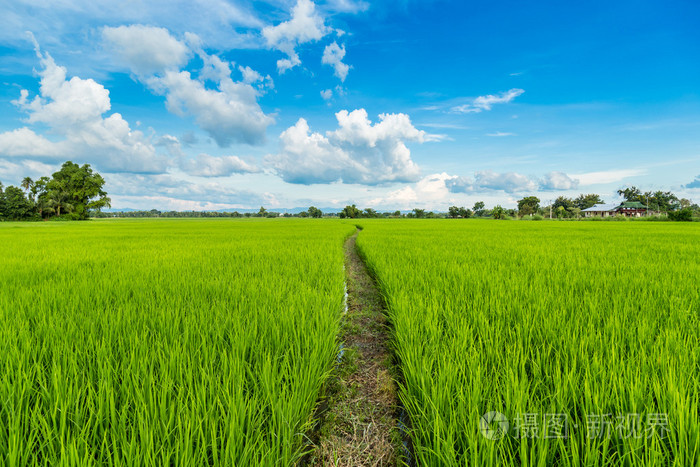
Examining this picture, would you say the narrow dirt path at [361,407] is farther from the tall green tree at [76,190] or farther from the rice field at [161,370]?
the tall green tree at [76,190]

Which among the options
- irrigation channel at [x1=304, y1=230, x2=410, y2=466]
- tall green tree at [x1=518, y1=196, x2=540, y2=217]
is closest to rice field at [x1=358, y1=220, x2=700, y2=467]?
irrigation channel at [x1=304, y1=230, x2=410, y2=466]

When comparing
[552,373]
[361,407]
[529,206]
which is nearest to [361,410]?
→ [361,407]

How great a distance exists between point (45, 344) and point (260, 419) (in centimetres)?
186

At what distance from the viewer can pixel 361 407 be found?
1.95 m

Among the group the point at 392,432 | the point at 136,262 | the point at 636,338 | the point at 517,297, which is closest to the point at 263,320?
the point at 392,432

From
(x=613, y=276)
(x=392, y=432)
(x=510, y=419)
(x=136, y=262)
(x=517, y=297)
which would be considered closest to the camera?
(x=510, y=419)

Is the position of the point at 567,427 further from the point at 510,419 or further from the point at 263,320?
the point at 263,320

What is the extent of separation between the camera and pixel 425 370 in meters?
1.71

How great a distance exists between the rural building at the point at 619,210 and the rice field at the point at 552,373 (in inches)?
3304

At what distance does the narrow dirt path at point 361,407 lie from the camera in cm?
154

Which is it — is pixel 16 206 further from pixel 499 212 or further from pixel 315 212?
pixel 499 212

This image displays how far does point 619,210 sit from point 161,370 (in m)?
92.5

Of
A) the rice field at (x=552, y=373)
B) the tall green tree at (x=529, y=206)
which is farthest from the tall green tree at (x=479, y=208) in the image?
the rice field at (x=552, y=373)

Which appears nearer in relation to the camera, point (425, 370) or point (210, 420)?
point (210, 420)
